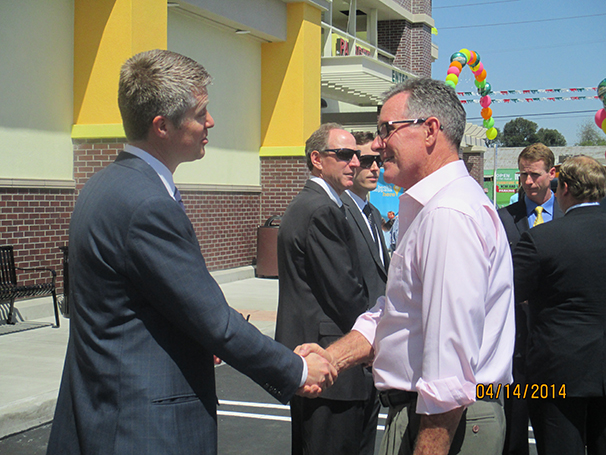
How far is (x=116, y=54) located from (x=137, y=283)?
913 cm

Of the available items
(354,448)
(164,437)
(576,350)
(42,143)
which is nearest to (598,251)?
(576,350)

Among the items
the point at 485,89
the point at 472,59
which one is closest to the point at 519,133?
the point at 485,89

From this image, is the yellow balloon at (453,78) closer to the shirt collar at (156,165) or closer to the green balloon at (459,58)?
the green balloon at (459,58)

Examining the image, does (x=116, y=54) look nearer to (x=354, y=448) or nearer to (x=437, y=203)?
(x=354, y=448)

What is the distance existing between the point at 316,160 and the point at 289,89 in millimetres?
11252

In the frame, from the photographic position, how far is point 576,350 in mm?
3453

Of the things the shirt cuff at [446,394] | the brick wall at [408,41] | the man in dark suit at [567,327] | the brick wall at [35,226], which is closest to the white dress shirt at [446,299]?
the shirt cuff at [446,394]

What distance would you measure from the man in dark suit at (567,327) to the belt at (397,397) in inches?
58.1

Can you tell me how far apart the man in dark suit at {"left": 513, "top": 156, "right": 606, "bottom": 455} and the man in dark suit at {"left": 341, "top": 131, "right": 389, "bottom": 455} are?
0.85 meters

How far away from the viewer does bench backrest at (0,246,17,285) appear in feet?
29.0

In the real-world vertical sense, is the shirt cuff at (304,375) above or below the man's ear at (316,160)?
below

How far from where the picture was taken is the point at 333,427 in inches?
137

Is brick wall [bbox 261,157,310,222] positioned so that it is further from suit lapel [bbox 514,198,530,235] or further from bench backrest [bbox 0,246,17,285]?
suit lapel [bbox 514,198,530,235]

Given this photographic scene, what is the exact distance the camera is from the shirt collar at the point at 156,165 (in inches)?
93.5
